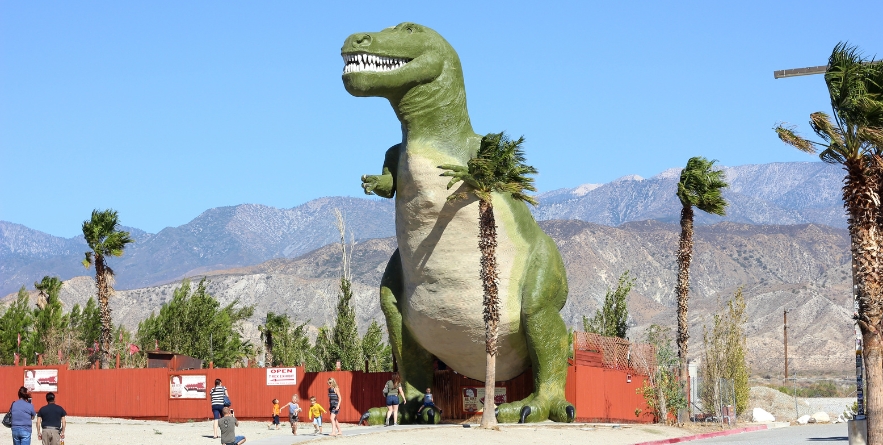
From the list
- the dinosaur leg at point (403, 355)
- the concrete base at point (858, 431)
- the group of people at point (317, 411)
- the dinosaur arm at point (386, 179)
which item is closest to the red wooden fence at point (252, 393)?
the group of people at point (317, 411)

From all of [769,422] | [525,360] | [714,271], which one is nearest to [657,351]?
[769,422]

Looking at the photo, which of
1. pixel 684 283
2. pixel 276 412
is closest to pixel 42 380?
pixel 276 412

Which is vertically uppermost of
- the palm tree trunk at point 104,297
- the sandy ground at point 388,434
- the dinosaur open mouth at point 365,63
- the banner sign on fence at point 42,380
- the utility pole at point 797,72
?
the utility pole at point 797,72

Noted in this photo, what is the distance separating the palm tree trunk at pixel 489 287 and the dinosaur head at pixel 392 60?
106 inches

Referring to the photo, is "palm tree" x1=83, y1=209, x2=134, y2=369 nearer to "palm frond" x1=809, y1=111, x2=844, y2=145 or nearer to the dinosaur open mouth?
the dinosaur open mouth

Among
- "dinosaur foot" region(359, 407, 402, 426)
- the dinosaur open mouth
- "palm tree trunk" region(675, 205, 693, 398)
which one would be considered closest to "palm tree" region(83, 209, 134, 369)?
"dinosaur foot" region(359, 407, 402, 426)

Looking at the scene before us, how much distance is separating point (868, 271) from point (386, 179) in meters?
9.33

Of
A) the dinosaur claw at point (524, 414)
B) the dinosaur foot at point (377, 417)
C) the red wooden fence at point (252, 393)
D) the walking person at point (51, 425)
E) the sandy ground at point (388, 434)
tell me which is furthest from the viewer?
the red wooden fence at point (252, 393)

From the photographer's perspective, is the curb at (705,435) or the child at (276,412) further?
the child at (276,412)

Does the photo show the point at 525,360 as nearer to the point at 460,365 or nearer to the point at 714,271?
the point at 460,365

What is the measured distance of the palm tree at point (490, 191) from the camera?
22484 millimetres

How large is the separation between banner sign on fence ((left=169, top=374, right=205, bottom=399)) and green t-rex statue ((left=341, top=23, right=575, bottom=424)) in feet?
25.9

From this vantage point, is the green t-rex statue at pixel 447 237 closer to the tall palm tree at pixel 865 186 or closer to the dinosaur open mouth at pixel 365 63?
the dinosaur open mouth at pixel 365 63

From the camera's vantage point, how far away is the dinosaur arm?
23.5 meters
